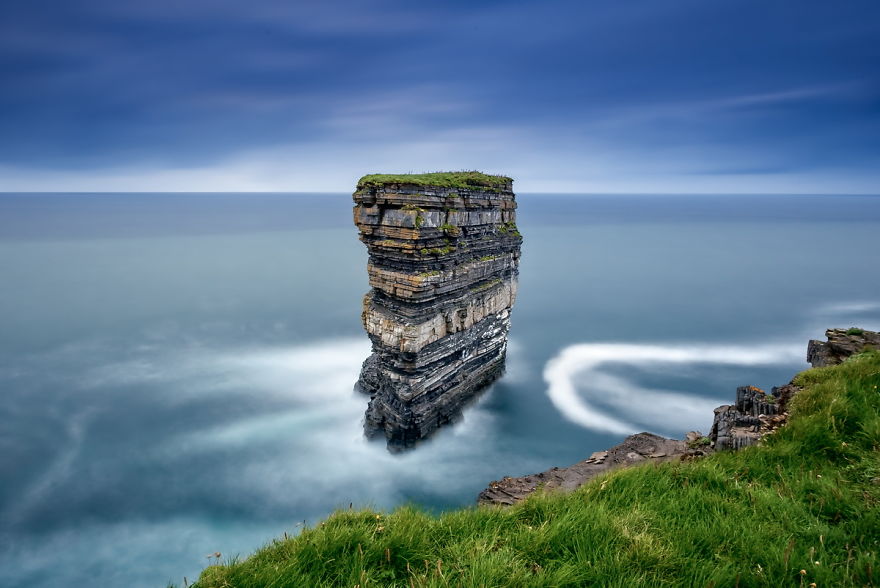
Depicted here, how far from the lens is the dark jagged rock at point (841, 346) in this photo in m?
8.49

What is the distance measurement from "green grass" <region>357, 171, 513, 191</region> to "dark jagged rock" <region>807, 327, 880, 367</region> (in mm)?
9269

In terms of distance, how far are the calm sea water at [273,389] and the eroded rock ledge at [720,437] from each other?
3665mm

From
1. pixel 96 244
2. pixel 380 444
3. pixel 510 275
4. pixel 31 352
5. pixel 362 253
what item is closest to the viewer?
pixel 380 444

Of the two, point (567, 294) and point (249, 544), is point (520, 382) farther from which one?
point (567, 294)

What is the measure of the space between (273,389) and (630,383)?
1582cm

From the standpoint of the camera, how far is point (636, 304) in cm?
3105

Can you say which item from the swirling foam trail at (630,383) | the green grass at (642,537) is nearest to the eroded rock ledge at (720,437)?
the green grass at (642,537)

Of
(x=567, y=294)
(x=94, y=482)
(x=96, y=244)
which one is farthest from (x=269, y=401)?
(x=96, y=244)

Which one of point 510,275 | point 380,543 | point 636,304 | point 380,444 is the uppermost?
point 510,275

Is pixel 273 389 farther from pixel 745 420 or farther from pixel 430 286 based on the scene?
pixel 745 420

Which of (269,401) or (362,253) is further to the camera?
(362,253)

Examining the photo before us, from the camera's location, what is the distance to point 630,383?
19078 millimetres

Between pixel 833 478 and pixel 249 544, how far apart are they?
41.5 ft

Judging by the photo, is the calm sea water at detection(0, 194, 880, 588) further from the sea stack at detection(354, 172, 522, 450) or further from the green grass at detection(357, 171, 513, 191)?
the green grass at detection(357, 171, 513, 191)
